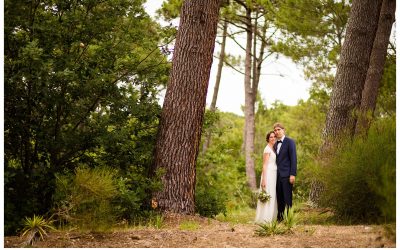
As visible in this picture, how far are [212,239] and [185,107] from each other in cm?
240

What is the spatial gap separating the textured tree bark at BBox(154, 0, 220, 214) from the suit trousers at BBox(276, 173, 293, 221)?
1.37 meters

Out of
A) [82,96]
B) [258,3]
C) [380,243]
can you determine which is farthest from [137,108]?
[258,3]

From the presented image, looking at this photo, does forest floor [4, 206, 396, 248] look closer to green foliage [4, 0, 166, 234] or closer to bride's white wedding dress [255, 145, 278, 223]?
green foliage [4, 0, 166, 234]

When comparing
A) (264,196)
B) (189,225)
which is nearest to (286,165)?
(264,196)

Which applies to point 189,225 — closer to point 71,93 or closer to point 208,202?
point 208,202

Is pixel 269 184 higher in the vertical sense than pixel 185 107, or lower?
lower

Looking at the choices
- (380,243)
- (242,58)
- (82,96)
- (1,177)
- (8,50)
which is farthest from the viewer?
(242,58)

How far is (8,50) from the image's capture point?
707 centimetres

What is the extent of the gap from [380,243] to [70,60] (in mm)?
4197

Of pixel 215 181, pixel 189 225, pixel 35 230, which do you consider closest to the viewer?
pixel 35 230

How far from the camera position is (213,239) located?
6.42 m

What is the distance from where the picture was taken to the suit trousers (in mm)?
8805

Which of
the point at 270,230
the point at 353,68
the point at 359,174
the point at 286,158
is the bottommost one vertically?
the point at 270,230

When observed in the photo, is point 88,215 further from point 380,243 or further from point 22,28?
point 380,243
